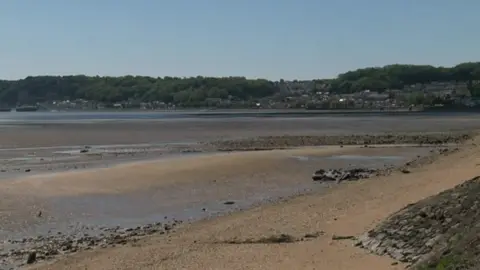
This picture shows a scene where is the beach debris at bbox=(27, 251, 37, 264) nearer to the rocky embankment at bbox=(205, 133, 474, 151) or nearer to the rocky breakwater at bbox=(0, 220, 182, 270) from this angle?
the rocky breakwater at bbox=(0, 220, 182, 270)

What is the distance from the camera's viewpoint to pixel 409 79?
195m

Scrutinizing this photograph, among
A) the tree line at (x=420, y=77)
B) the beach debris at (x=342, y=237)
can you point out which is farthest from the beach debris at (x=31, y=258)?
the tree line at (x=420, y=77)

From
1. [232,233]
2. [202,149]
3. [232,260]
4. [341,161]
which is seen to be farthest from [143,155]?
[232,260]

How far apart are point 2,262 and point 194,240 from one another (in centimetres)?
351

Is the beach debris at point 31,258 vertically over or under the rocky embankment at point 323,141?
over

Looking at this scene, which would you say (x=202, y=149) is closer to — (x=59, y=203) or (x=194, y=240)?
(x=59, y=203)

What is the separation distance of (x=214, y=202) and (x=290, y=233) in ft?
20.6

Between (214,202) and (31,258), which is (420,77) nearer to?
(214,202)

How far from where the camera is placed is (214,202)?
62.2ft

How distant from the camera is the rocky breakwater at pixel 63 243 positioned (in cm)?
1230

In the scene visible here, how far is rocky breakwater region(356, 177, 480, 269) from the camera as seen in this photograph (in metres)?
8.01

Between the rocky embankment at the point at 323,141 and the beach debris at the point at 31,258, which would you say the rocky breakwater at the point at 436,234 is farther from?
the rocky embankment at the point at 323,141

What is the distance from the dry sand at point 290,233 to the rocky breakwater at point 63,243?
521 millimetres

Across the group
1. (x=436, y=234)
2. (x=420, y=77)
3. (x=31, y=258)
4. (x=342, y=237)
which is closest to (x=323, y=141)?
(x=342, y=237)
